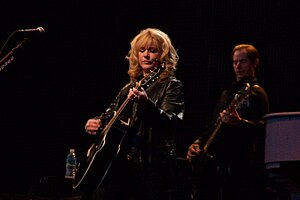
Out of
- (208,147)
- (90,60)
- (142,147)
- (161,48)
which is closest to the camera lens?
(142,147)

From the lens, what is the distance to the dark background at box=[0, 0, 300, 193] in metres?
5.27

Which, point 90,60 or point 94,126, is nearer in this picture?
point 94,126

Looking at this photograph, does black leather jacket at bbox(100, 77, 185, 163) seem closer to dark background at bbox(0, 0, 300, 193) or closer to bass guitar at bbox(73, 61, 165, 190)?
bass guitar at bbox(73, 61, 165, 190)

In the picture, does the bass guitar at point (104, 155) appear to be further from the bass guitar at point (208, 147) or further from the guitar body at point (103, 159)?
the bass guitar at point (208, 147)

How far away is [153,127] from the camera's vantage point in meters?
3.41

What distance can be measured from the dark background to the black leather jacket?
1772 mm

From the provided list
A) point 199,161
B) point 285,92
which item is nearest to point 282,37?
point 285,92

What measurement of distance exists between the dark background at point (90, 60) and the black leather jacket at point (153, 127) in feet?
5.81

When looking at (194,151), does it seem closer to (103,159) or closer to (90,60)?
(103,159)

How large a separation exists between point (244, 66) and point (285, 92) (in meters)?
0.67

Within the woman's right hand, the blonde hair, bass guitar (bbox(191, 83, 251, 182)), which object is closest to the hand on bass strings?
bass guitar (bbox(191, 83, 251, 182))

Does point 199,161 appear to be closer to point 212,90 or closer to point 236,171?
point 236,171

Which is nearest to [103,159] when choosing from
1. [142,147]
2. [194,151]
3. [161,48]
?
[142,147]

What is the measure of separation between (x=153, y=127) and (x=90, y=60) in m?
2.65
